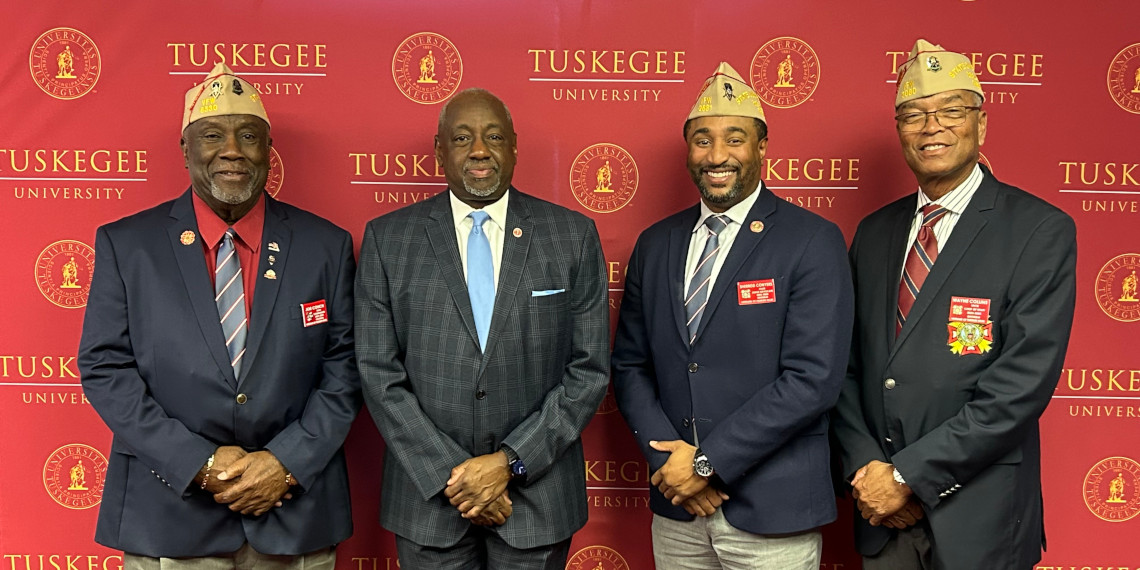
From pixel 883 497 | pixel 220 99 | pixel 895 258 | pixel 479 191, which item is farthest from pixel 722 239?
pixel 220 99

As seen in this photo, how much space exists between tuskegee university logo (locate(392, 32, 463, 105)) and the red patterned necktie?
1.56 m

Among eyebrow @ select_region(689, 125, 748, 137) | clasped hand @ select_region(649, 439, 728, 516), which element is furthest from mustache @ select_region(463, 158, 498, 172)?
clasped hand @ select_region(649, 439, 728, 516)

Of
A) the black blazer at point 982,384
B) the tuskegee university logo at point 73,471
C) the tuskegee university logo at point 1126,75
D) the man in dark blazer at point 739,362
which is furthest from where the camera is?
the tuskegee university logo at point 73,471

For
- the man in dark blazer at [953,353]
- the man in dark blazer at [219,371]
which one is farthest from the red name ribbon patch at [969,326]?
the man in dark blazer at [219,371]

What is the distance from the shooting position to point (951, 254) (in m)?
2.07

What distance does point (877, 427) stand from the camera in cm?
214

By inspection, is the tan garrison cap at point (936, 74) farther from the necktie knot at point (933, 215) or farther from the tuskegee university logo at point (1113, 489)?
the tuskegee university logo at point (1113, 489)

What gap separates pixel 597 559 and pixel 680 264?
4.07ft

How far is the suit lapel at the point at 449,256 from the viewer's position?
208cm

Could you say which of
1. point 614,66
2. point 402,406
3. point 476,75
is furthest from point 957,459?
point 476,75

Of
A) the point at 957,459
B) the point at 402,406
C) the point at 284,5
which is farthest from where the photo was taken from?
the point at 284,5

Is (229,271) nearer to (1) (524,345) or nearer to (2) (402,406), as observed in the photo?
(2) (402,406)

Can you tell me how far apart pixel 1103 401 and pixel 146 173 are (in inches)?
136

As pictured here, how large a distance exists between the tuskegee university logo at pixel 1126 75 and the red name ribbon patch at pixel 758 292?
5.17 feet
